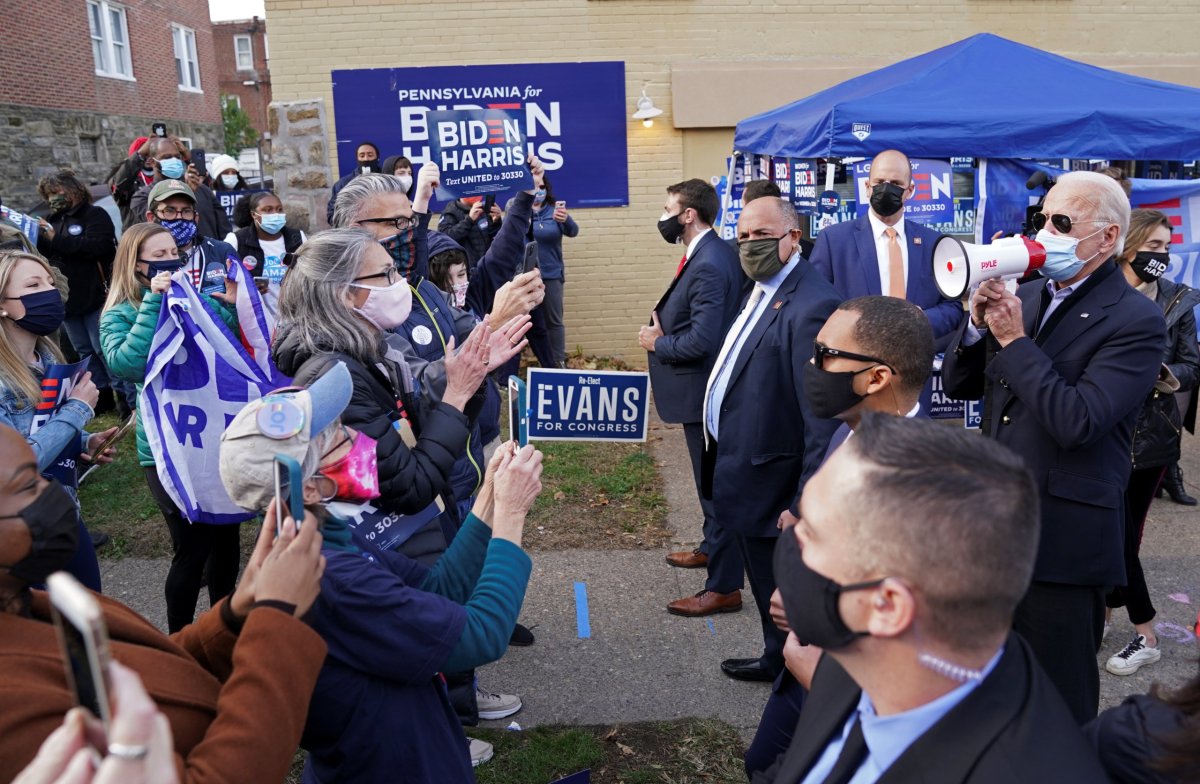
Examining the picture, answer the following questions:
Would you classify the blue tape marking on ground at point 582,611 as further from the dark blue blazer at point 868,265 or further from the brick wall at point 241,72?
the brick wall at point 241,72

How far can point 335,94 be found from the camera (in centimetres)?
1025

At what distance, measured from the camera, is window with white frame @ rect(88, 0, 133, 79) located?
2478 cm

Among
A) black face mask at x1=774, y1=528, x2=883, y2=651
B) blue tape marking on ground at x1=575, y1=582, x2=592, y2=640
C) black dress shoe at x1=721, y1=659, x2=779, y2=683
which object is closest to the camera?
black face mask at x1=774, y1=528, x2=883, y2=651

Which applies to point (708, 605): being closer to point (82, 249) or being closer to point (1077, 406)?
point (1077, 406)


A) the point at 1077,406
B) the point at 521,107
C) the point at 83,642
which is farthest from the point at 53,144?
the point at 83,642

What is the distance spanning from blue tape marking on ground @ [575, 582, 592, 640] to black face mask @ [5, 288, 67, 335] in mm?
2912

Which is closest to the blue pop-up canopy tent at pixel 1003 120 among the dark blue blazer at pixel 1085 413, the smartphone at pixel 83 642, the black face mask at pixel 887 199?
the black face mask at pixel 887 199

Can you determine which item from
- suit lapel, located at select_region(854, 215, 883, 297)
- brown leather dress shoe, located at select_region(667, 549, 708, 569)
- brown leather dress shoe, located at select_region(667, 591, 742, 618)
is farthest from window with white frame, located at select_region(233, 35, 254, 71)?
brown leather dress shoe, located at select_region(667, 591, 742, 618)

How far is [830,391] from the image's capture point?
9.39 ft

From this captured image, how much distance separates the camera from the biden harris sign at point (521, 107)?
33.7ft

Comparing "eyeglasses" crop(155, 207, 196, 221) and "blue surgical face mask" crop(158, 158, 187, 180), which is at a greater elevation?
"blue surgical face mask" crop(158, 158, 187, 180)

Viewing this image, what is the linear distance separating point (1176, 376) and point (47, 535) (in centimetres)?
523

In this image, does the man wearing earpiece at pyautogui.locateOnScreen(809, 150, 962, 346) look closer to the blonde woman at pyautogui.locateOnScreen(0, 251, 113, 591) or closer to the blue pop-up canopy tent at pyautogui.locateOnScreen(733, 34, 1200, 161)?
the blue pop-up canopy tent at pyautogui.locateOnScreen(733, 34, 1200, 161)

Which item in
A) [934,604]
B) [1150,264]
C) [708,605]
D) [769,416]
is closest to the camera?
[934,604]
